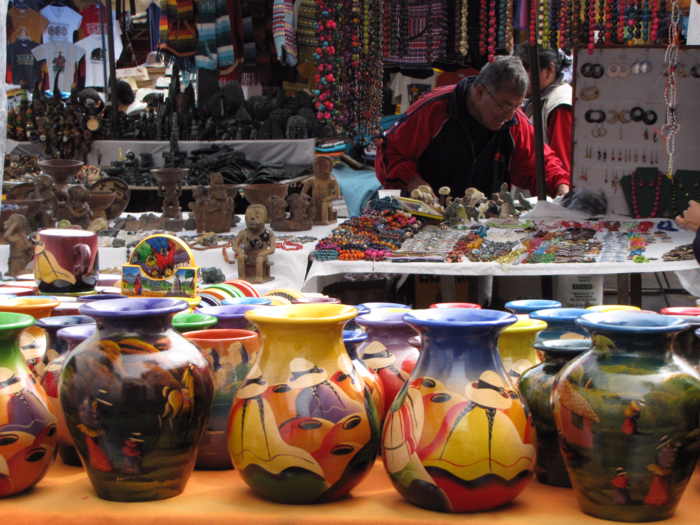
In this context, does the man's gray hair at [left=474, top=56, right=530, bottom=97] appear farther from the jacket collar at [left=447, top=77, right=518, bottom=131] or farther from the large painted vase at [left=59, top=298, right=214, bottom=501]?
the large painted vase at [left=59, top=298, right=214, bottom=501]

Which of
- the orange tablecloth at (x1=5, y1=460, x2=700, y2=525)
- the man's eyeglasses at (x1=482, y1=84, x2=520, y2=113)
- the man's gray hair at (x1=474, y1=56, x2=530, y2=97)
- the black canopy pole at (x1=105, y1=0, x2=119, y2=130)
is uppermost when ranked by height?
the black canopy pole at (x1=105, y1=0, x2=119, y2=130)

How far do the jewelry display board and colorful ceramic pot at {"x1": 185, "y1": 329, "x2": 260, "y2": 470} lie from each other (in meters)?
3.89

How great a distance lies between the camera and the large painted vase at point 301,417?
913 mm

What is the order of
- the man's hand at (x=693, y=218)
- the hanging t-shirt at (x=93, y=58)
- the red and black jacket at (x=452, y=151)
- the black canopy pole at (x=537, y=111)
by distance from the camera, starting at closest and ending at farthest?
1. the man's hand at (x=693, y=218)
2. the black canopy pole at (x=537, y=111)
3. the red and black jacket at (x=452, y=151)
4. the hanging t-shirt at (x=93, y=58)

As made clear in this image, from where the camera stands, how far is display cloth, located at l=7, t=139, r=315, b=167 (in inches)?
235

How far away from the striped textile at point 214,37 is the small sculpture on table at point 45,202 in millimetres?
2846

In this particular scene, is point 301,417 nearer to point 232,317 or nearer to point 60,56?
point 232,317

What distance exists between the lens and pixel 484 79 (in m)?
4.19

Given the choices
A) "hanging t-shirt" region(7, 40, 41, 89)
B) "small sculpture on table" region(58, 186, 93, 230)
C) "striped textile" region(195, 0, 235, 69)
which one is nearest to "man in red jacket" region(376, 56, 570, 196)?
"small sculpture on table" region(58, 186, 93, 230)

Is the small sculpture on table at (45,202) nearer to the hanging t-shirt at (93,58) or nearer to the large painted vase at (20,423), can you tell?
the large painted vase at (20,423)

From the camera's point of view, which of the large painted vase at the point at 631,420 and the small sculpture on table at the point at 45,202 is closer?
the large painted vase at the point at 631,420

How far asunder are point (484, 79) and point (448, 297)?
1.40 meters

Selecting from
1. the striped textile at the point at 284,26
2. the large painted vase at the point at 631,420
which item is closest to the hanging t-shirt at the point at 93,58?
the striped textile at the point at 284,26

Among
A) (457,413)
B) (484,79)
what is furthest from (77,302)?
(484,79)
